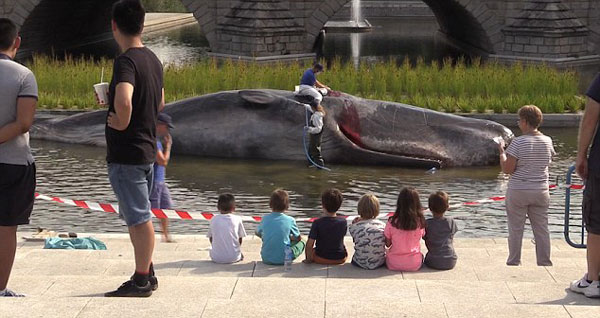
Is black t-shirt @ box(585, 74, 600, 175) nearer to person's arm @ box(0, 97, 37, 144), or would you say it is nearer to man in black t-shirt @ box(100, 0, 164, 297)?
man in black t-shirt @ box(100, 0, 164, 297)

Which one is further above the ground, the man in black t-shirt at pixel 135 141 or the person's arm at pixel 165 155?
the man in black t-shirt at pixel 135 141

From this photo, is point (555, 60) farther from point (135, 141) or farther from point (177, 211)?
point (135, 141)

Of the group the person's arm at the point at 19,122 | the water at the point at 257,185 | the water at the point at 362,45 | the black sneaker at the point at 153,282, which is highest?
the person's arm at the point at 19,122

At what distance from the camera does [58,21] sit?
39156 mm

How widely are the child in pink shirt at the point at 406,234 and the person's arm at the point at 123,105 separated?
2405mm

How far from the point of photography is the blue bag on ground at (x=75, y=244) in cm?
899

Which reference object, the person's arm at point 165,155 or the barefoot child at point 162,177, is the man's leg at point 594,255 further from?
the barefoot child at point 162,177

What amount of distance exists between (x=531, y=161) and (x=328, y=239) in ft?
5.57

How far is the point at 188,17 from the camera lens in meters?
57.4

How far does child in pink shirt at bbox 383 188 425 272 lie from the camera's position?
778 cm

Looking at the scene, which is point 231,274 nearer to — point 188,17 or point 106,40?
point 106,40

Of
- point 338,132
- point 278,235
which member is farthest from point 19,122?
point 338,132

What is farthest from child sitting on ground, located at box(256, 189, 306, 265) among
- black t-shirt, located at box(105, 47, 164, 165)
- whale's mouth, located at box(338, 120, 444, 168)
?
whale's mouth, located at box(338, 120, 444, 168)

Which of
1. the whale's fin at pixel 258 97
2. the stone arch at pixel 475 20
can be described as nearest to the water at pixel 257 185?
the whale's fin at pixel 258 97
